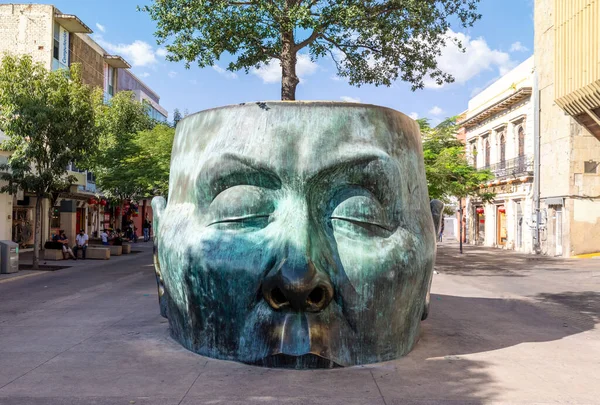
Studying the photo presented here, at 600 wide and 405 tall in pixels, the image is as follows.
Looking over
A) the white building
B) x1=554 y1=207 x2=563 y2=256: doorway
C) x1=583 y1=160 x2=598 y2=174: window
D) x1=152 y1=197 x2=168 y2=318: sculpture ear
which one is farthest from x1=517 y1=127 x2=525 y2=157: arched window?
x1=152 y1=197 x2=168 y2=318: sculpture ear

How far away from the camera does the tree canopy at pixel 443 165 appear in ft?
65.6

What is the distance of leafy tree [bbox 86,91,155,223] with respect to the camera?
24219 millimetres

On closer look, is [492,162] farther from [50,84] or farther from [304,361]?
[304,361]

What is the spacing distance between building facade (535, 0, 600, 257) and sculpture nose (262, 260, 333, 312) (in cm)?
1675

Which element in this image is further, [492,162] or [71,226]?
[492,162]

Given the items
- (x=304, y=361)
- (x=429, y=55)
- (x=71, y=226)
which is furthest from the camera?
(x=71, y=226)

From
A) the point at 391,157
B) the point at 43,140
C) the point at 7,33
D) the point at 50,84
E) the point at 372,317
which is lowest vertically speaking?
the point at 372,317

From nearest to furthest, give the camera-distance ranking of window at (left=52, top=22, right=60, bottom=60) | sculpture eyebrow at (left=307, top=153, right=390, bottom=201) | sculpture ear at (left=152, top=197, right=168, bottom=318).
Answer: sculpture eyebrow at (left=307, top=153, right=390, bottom=201), sculpture ear at (left=152, top=197, right=168, bottom=318), window at (left=52, top=22, right=60, bottom=60)

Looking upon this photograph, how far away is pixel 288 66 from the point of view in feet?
50.3

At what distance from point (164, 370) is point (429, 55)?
46.7 feet

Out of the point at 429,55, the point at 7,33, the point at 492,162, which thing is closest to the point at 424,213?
the point at 429,55

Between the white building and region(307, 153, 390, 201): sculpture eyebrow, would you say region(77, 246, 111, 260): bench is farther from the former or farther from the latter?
region(307, 153, 390, 201): sculpture eyebrow

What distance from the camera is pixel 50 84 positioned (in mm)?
17719

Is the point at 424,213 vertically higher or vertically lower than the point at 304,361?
higher
